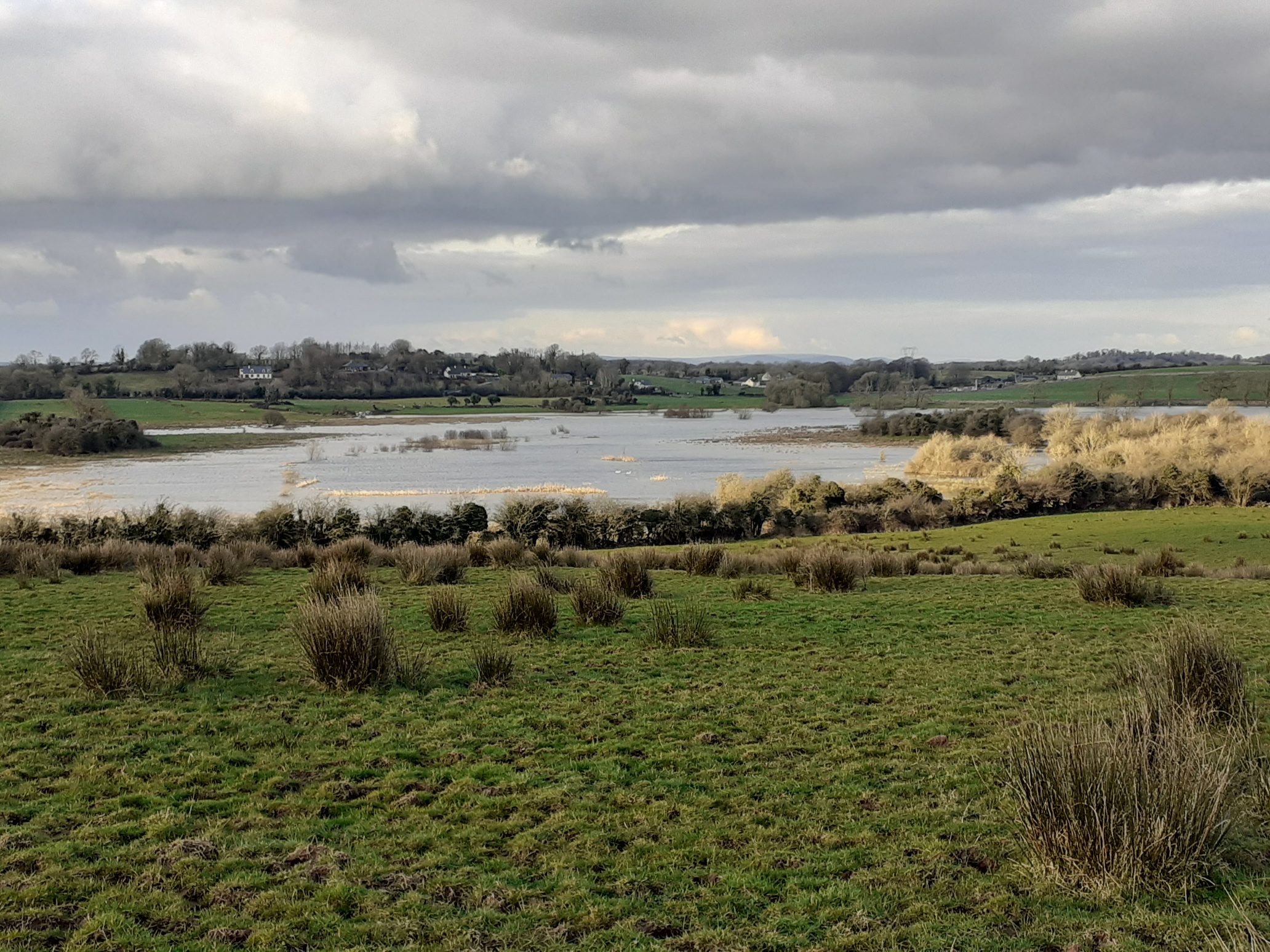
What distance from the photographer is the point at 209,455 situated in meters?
71.3

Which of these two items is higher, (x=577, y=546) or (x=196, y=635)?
(x=196, y=635)

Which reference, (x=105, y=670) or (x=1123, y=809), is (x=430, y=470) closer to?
(x=105, y=670)

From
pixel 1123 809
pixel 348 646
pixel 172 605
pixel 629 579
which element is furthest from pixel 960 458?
pixel 1123 809

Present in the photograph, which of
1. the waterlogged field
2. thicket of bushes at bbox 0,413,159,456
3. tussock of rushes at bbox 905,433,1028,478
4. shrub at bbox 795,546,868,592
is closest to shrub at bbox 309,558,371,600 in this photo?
the waterlogged field

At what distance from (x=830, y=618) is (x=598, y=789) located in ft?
26.9

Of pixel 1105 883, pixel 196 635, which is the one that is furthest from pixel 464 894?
pixel 196 635

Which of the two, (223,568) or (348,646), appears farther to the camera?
(223,568)

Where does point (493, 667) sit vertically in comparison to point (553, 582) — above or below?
above

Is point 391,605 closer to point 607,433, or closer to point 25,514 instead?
point 25,514

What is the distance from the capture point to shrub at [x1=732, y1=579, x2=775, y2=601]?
53.0 feet

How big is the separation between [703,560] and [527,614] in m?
8.53

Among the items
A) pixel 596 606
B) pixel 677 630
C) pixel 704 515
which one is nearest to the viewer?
pixel 677 630

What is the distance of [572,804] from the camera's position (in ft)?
20.5

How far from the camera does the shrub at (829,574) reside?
17.5 meters
